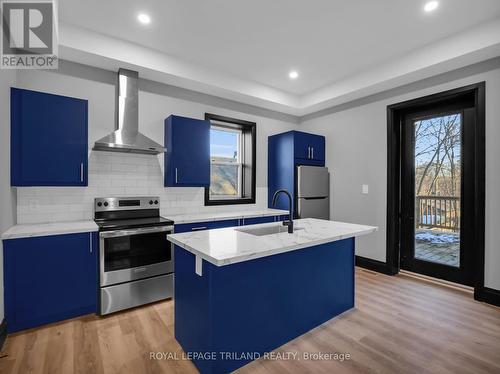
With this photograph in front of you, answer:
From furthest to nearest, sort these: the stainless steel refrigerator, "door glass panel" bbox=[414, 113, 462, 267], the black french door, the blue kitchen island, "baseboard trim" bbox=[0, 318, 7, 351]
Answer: the stainless steel refrigerator
"door glass panel" bbox=[414, 113, 462, 267]
the black french door
"baseboard trim" bbox=[0, 318, 7, 351]
the blue kitchen island

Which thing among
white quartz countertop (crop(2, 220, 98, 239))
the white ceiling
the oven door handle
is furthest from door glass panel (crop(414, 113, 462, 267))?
white quartz countertop (crop(2, 220, 98, 239))

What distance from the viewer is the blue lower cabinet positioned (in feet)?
7.28

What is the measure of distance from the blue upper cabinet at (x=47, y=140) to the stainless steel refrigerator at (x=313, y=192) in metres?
2.98

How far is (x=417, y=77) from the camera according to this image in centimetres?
341

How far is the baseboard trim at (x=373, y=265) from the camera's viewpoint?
12.5 ft

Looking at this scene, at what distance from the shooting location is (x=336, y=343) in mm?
2125

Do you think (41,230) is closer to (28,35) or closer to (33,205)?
(33,205)

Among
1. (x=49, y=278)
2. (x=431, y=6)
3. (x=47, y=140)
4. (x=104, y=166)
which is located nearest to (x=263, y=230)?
(x=49, y=278)

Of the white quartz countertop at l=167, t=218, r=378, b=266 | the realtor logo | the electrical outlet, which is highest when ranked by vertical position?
the realtor logo

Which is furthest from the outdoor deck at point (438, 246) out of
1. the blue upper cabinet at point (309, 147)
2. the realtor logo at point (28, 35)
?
the realtor logo at point (28, 35)

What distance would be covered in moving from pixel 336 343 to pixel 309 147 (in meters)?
3.07

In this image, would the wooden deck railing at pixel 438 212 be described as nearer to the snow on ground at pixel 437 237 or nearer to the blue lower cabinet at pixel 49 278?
the snow on ground at pixel 437 237

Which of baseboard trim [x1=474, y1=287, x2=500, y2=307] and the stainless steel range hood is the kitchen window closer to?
the stainless steel range hood

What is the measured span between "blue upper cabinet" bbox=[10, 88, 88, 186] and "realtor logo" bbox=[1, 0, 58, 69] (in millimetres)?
387
